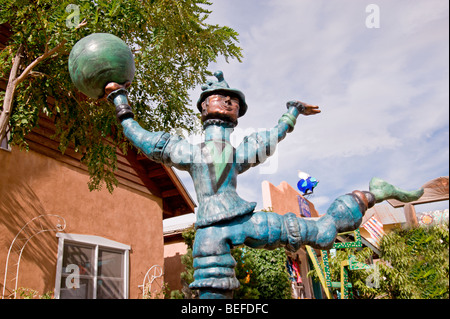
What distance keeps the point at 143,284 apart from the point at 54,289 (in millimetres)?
2086

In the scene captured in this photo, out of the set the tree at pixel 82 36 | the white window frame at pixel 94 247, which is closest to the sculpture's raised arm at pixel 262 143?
the tree at pixel 82 36

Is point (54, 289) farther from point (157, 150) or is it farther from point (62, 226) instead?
point (157, 150)

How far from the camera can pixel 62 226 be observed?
6.49m

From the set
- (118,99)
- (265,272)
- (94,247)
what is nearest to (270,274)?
(265,272)

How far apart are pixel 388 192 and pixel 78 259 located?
5929 mm

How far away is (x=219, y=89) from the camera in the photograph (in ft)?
7.94

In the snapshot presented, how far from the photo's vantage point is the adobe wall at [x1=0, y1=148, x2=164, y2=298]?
5.77 m

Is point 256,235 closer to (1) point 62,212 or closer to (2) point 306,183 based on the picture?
(1) point 62,212

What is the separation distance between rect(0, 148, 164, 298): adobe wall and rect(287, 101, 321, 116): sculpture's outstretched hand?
5.05 meters

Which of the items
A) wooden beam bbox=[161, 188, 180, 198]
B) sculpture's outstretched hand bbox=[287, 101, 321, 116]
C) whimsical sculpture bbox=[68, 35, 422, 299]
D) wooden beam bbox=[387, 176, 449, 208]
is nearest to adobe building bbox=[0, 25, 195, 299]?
wooden beam bbox=[161, 188, 180, 198]

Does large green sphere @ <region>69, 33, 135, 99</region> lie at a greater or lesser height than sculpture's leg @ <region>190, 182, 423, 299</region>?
greater

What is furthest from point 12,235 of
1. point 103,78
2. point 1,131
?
point 103,78

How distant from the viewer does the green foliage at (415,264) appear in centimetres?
826

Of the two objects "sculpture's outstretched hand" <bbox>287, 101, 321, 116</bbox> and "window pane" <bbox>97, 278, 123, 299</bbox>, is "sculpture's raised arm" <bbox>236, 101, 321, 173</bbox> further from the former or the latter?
"window pane" <bbox>97, 278, 123, 299</bbox>
